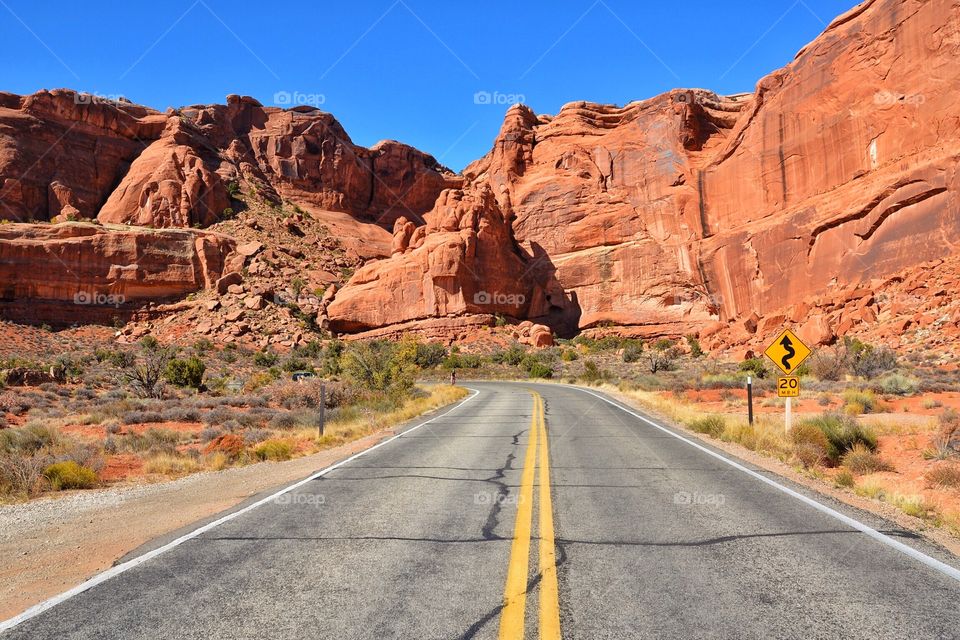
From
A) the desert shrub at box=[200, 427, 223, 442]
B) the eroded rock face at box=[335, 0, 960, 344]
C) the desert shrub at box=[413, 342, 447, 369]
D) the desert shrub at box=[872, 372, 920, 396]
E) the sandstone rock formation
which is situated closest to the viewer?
the desert shrub at box=[200, 427, 223, 442]

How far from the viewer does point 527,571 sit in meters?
4.33

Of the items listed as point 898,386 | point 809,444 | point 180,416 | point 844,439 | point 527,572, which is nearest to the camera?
point 527,572


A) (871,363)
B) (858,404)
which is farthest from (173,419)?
(871,363)

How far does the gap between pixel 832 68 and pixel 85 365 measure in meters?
67.5

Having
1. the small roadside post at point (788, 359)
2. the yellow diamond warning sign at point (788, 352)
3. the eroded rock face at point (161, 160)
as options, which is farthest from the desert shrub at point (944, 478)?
the eroded rock face at point (161, 160)

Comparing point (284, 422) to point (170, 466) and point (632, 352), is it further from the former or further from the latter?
point (632, 352)

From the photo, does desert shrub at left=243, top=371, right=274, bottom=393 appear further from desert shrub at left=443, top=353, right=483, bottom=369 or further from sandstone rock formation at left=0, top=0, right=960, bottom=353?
sandstone rock formation at left=0, top=0, right=960, bottom=353

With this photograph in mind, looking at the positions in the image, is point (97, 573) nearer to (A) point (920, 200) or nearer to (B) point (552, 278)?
(A) point (920, 200)

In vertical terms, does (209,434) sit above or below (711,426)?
below

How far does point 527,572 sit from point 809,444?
27.0 feet
